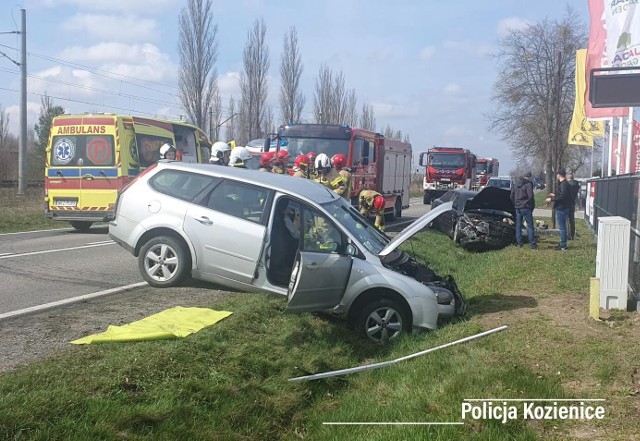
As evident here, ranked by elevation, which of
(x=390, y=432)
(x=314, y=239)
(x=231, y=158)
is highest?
(x=231, y=158)

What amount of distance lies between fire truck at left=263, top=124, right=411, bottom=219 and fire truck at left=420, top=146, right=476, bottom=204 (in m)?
13.4

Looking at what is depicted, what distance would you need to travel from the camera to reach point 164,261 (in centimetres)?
830

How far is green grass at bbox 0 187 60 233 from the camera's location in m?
19.9

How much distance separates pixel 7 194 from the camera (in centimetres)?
2619

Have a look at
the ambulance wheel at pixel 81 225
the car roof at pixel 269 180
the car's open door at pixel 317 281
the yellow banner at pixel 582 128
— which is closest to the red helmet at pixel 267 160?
the car roof at pixel 269 180

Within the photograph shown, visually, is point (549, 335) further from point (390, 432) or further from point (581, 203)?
point (581, 203)

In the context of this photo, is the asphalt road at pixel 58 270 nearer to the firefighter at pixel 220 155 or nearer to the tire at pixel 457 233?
the firefighter at pixel 220 155

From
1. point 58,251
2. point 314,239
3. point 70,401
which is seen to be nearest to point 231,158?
point 58,251

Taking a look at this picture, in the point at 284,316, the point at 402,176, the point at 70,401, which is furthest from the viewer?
the point at 402,176

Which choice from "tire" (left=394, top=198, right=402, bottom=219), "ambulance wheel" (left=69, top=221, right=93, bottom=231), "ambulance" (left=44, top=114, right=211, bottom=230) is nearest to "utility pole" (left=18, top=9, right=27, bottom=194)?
"ambulance wheel" (left=69, top=221, right=93, bottom=231)

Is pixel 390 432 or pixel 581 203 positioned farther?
pixel 581 203

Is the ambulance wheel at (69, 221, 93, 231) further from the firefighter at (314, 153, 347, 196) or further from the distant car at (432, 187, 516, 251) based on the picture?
the distant car at (432, 187, 516, 251)

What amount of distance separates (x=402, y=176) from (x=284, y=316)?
18601 millimetres

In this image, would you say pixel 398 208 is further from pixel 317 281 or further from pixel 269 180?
pixel 317 281
